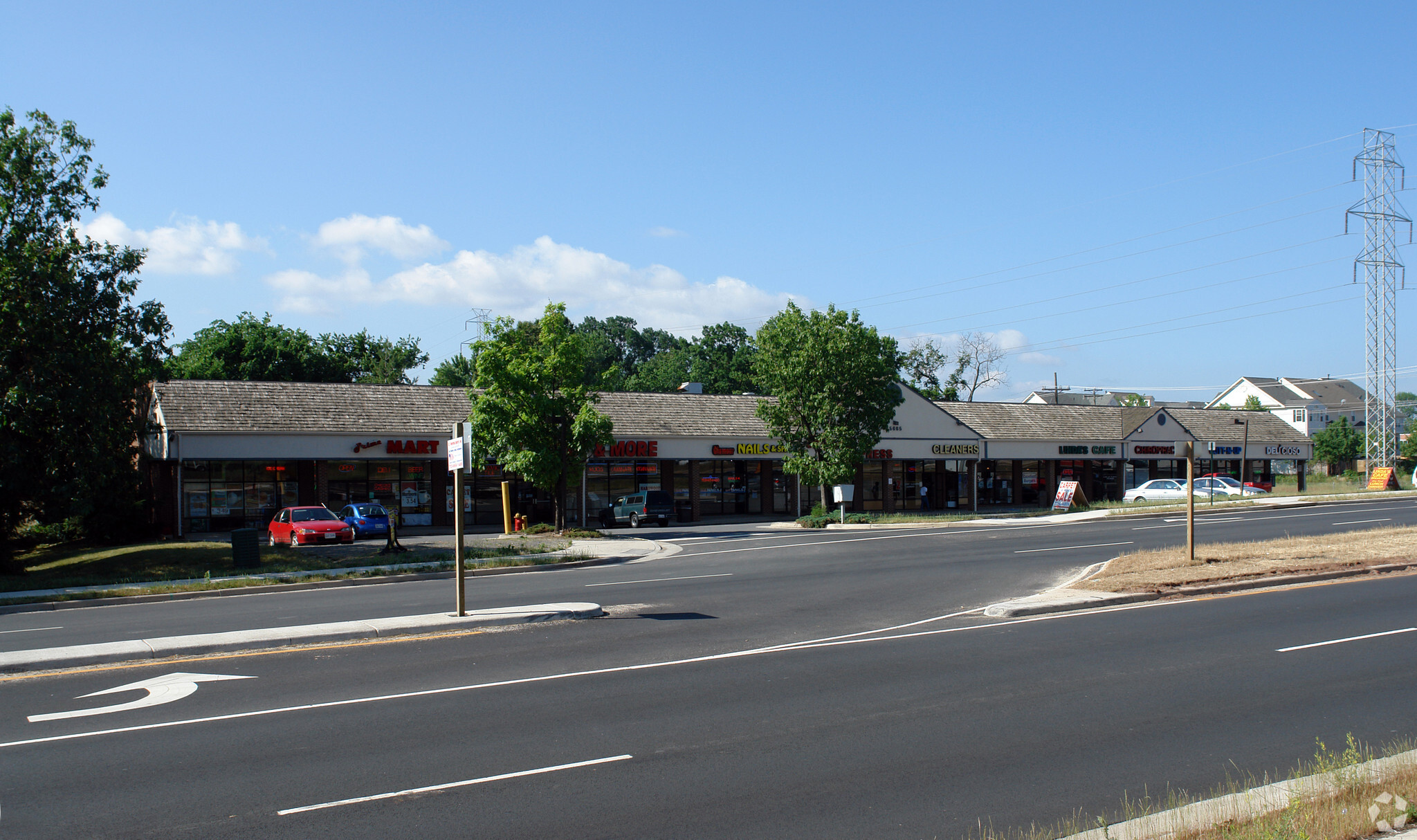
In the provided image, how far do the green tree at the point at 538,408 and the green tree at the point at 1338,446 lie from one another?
88590mm

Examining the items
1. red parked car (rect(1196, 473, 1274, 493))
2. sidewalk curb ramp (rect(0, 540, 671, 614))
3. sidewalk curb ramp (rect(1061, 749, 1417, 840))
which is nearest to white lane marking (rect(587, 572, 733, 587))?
sidewalk curb ramp (rect(0, 540, 671, 614))

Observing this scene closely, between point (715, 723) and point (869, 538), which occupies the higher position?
point (715, 723)

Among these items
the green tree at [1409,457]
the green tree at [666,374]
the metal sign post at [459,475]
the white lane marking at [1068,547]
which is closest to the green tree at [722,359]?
the green tree at [666,374]

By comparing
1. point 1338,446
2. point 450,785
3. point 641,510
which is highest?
point 1338,446

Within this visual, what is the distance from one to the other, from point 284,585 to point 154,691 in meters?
11.7

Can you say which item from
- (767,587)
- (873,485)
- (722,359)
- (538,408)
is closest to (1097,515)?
(873,485)

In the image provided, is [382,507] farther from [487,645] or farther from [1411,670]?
[1411,670]

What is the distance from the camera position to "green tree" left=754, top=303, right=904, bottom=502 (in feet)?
143

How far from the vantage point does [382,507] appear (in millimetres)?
37500

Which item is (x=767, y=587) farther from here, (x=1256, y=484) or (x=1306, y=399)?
(x=1306, y=399)

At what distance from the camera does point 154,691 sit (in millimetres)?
9711

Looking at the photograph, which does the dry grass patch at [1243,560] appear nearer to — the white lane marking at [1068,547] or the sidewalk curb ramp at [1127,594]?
the sidewalk curb ramp at [1127,594]

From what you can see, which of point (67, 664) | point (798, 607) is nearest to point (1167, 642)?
point (798, 607)

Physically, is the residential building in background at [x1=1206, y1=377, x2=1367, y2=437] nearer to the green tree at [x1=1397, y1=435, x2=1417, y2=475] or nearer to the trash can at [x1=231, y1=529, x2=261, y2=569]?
the green tree at [x1=1397, y1=435, x2=1417, y2=475]
